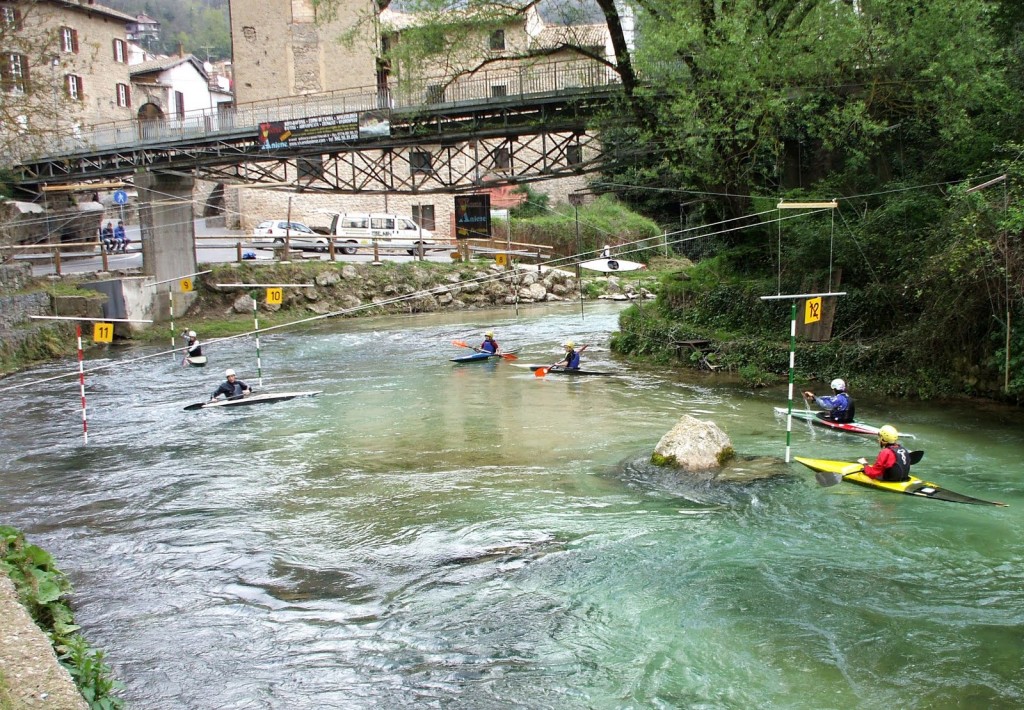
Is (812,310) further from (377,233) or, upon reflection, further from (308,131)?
(377,233)

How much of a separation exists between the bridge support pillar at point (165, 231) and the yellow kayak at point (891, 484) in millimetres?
24366

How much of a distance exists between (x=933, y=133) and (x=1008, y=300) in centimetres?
679

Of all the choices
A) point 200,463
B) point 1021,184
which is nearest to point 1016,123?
point 1021,184

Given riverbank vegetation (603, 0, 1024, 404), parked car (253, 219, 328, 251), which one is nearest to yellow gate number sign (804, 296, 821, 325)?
riverbank vegetation (603, 0, 1024, 404)

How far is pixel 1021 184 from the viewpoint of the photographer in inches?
570

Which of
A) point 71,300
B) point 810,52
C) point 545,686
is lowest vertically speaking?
point 545,686

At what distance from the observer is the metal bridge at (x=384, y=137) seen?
24.1m

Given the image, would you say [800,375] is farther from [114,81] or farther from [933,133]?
[114,81]

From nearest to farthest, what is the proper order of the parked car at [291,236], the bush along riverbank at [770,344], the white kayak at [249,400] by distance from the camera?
the bush along riverbank at [770,344], the white kayak at [249,400], the parked car at [291,236]

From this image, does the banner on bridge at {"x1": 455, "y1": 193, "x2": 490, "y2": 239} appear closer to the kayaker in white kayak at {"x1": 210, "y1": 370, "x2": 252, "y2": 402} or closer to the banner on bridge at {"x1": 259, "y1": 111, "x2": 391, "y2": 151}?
the banner on bridge at {"x1": 259, "y1": 111, "x2": 391, "y2": 151}

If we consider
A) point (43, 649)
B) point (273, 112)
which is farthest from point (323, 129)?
point (43, 649)

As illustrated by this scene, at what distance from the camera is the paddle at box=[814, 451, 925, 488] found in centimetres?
1157

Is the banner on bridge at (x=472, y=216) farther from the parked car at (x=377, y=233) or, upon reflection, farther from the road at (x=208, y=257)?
Result: the road at (x=208, y=257)

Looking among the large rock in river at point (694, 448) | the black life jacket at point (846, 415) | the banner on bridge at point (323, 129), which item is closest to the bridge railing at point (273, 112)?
the banner on bridge at point (323, 129)
